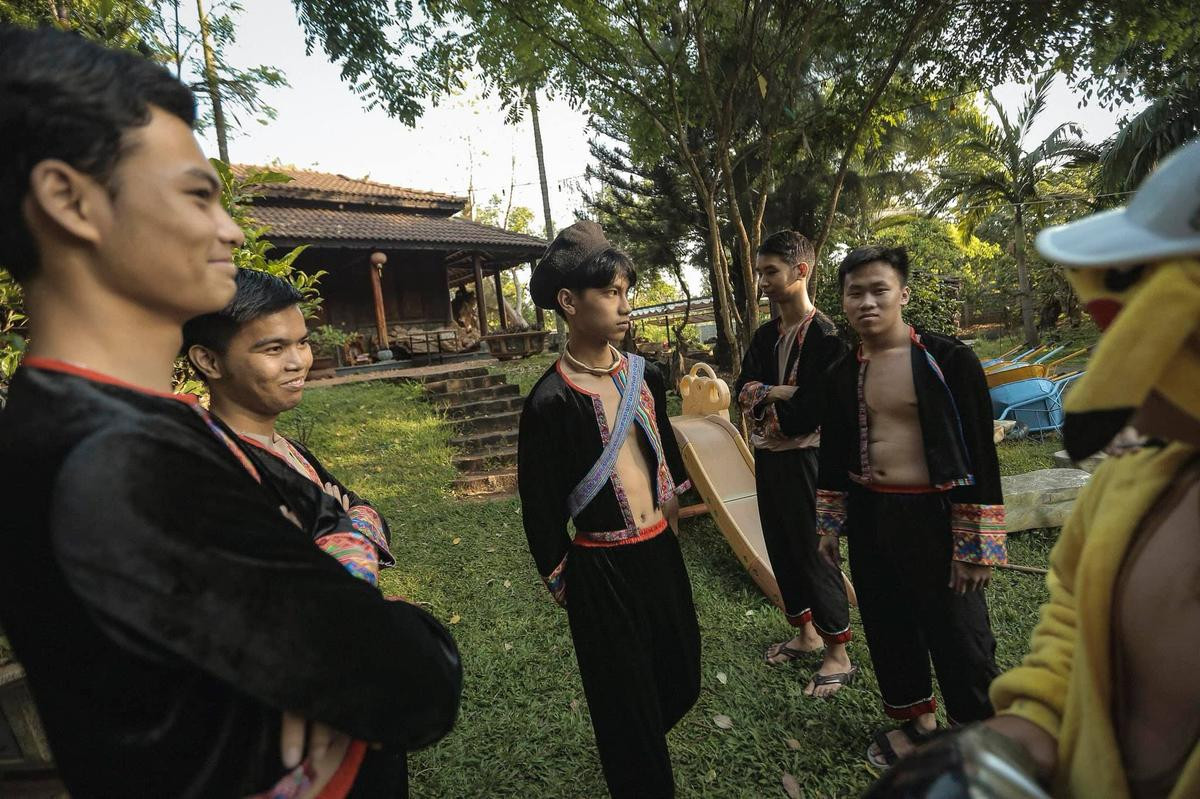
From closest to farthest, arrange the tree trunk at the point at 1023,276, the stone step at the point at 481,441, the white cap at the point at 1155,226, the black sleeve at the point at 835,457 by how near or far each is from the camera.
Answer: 1. the white cap at the point at 1155,226
2. the black sleeve at the point at 835,457
3. the stone step at the point at 481,441
4. the tree trunk at the point at 1023,276

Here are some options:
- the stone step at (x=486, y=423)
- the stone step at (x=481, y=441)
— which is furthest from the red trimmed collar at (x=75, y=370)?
the stone step at (x=486, y=423)

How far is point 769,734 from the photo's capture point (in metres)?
2.91

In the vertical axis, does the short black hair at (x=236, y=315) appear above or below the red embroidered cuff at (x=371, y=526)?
above

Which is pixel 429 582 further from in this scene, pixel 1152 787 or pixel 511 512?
pixel 1152 787

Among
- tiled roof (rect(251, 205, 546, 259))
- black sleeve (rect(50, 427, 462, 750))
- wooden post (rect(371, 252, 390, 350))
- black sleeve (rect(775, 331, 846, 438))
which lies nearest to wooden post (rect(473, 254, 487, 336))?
tiled roof (rect(251, 205, 546, 259))

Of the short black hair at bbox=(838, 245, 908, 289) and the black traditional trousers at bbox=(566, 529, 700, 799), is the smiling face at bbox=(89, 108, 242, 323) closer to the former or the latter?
the black traditional trousers at bbox=(566, 529, 700, 799)

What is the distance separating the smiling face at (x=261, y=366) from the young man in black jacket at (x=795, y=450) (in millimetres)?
2449

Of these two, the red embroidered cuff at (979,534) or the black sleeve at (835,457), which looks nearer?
the red embroidered cuff at (979,534)

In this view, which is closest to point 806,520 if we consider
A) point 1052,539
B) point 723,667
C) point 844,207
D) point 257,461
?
point 723,667

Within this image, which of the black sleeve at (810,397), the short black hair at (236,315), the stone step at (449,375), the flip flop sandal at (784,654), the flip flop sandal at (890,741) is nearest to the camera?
the short black hair at (236,315)

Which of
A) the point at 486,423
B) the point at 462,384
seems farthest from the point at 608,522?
the point at 462,384

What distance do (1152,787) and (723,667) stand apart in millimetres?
2803

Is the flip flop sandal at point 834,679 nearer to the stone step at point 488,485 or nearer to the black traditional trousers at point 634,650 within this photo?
the black traditional trousers at point 634,650

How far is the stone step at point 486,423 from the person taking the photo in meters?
9.35
